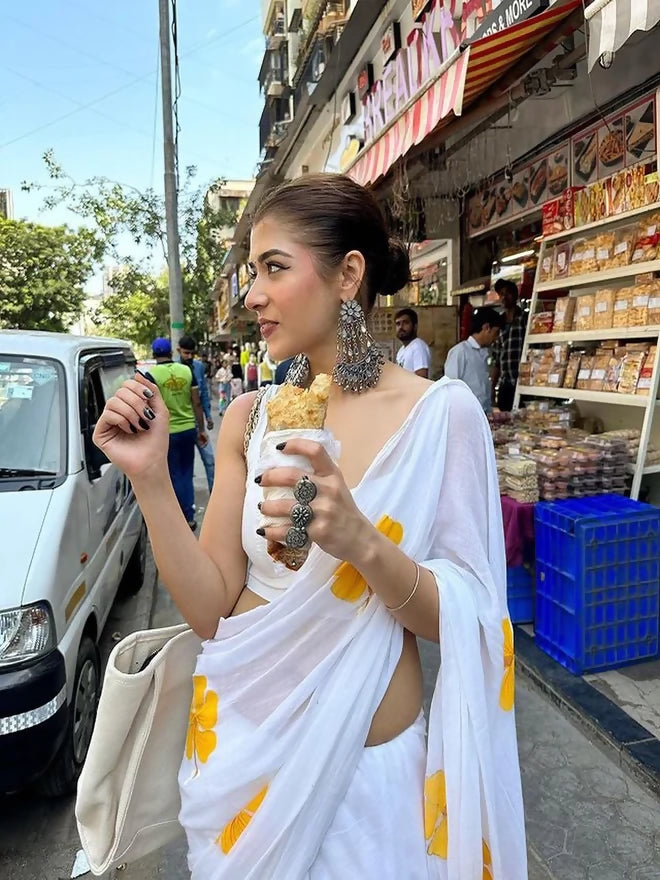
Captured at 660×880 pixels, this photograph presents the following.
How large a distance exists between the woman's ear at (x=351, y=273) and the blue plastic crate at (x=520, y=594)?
112 inches

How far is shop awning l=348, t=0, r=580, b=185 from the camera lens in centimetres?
300

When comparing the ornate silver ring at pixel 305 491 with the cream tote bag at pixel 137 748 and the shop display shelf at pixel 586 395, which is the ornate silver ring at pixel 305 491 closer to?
the cream tote bag at pixel 137 748

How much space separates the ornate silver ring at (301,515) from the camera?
0.85m

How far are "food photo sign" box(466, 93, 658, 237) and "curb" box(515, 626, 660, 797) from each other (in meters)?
3.09

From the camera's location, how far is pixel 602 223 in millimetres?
4363

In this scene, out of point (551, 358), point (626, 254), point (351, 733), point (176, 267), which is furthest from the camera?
point (176, 267)

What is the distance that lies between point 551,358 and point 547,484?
65.1 inches

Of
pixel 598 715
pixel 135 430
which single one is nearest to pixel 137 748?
pixel 135 430

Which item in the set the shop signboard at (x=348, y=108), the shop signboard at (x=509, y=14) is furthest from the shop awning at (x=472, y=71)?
the shop signboard at (x=348, y=108)

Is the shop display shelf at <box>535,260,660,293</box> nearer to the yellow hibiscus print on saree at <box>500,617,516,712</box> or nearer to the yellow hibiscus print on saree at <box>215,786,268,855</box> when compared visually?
the yellow hibiscus print on saree at <box>500,617,516,712</box>

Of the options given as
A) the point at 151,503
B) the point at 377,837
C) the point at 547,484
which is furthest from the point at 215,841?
the point at 547,484

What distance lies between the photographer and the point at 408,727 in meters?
1.15

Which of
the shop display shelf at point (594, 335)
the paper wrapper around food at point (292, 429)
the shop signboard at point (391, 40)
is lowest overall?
the paper wrapper around food at point (292, 429)

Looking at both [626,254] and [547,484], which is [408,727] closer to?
[547,484]
